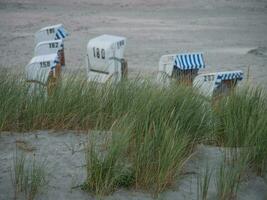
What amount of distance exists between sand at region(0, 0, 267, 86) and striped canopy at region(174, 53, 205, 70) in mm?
866

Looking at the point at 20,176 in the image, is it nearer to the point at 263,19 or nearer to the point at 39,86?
the point at 39,86

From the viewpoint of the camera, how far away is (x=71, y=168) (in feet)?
15.5

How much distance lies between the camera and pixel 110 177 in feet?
14.1

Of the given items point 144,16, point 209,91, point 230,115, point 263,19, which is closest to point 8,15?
point 144,16

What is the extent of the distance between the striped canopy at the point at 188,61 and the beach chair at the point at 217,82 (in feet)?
3.23

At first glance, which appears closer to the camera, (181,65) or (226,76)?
(226,76)

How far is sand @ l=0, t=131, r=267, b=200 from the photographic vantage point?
4316 mm

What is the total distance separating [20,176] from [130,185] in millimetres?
909

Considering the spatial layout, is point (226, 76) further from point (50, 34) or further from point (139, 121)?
point (50, 34)

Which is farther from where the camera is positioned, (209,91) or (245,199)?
(209,91)

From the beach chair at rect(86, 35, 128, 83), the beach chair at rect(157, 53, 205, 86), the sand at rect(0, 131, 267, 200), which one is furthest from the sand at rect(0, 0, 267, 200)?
the beach chair at rect(157, 53, 205, 86)

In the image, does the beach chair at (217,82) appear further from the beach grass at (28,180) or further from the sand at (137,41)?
the beach grass at (28,180)

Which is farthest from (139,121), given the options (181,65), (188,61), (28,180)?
(188,61)

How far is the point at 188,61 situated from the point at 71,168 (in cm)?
400
